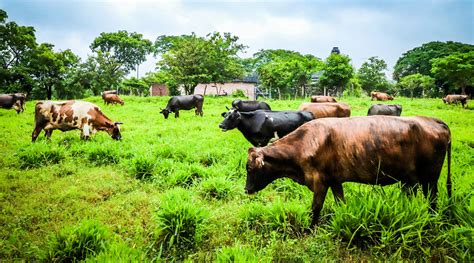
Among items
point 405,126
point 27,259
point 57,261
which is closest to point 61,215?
point 27,259

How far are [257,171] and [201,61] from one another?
111 feet

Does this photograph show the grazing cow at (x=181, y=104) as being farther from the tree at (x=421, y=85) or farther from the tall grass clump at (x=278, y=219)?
the tree at (x=421, y=85)

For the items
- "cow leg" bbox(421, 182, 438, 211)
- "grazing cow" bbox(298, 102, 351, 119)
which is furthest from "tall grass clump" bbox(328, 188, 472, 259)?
"grazing cow" bbox(298, 102, 351, 119)

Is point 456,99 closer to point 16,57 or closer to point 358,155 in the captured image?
point 358,155

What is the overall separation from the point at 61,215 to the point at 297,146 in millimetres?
3603

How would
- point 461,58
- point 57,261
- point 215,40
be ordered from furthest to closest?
point 215,40 < point 461,58 < point 57,261

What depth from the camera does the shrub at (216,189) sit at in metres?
5.14

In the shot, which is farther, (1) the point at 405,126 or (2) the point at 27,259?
(1) the point at 405,126

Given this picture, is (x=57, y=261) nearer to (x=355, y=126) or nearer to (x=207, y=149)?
(x=355, y=126)

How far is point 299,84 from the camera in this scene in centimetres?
4472

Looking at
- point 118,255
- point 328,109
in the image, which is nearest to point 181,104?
point 328,109

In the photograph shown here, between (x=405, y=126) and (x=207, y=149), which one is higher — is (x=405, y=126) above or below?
above

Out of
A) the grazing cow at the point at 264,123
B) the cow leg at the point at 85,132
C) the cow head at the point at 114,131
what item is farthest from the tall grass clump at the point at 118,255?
the cow head at the point at 114,131

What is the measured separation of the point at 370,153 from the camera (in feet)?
11.4
